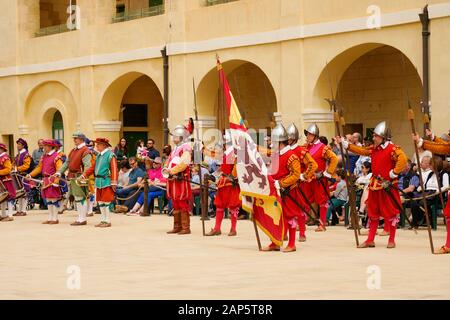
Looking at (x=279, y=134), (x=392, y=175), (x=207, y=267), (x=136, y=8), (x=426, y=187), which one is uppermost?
(x=136, y=8)

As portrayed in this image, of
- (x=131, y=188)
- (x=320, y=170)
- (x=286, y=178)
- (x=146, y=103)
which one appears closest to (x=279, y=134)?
(x=286, y=178)

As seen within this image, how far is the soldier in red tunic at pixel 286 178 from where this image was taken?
1423 centimetres

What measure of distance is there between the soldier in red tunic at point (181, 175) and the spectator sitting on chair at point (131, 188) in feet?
19.3

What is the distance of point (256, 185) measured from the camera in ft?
47.2

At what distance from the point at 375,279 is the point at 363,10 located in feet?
Answer: 38.1

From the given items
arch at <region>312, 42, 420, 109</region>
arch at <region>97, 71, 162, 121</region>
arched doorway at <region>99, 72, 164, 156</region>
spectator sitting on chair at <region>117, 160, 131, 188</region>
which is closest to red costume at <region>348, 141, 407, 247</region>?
arch at <region>312, 42, 420, 109</region>

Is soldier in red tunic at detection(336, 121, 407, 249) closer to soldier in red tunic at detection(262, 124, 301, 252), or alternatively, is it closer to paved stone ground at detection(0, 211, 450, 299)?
paved stone ground at detection(0, 211, 450, 299)

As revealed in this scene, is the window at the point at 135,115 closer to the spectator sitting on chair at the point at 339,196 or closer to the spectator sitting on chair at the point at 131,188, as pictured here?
the spectator sitting on chair at the point at 131,188

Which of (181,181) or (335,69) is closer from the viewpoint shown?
(181,181)

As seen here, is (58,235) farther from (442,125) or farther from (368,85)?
(368,85)

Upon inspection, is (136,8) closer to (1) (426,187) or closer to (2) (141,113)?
(2) (141,113)

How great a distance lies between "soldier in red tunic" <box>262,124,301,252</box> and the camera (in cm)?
1423

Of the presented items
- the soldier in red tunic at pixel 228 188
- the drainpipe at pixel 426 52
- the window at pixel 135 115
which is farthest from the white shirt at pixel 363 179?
the window at pixel 135 115

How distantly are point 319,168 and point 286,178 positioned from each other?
10.1 ft
